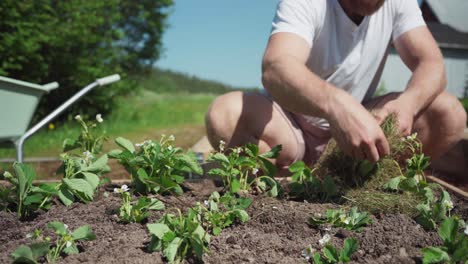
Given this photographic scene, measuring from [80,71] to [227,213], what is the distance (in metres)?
6.10

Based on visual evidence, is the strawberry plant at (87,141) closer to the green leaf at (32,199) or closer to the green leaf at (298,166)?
the green leaf at (32,199)

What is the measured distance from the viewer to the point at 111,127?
6.97 meters

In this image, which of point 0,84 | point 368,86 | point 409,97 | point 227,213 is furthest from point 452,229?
point 0,84

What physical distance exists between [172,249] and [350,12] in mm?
1544

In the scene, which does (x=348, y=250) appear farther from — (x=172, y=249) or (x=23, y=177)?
(x=23, y=177)

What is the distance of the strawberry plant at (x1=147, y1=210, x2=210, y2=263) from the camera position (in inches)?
44.5

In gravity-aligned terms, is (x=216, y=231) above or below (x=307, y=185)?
above

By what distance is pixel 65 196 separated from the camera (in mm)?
1542

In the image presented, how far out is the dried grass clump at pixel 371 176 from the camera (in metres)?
1.59

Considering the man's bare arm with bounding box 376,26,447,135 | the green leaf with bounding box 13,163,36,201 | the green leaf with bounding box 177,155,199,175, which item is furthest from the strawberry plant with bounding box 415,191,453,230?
the green leaf with bounding box 13,163,36,201

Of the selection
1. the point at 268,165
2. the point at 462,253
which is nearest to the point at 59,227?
the point at 268,165

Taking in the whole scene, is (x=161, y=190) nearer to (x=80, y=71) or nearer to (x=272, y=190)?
(x=272, y=190)

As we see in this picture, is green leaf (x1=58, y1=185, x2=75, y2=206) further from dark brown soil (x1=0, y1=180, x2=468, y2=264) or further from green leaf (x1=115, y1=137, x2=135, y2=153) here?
green leaf (x1=115, y1=137, x2=135, y2=153)

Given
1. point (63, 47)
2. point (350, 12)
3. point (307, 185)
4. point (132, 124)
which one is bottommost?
point (132, 124)
